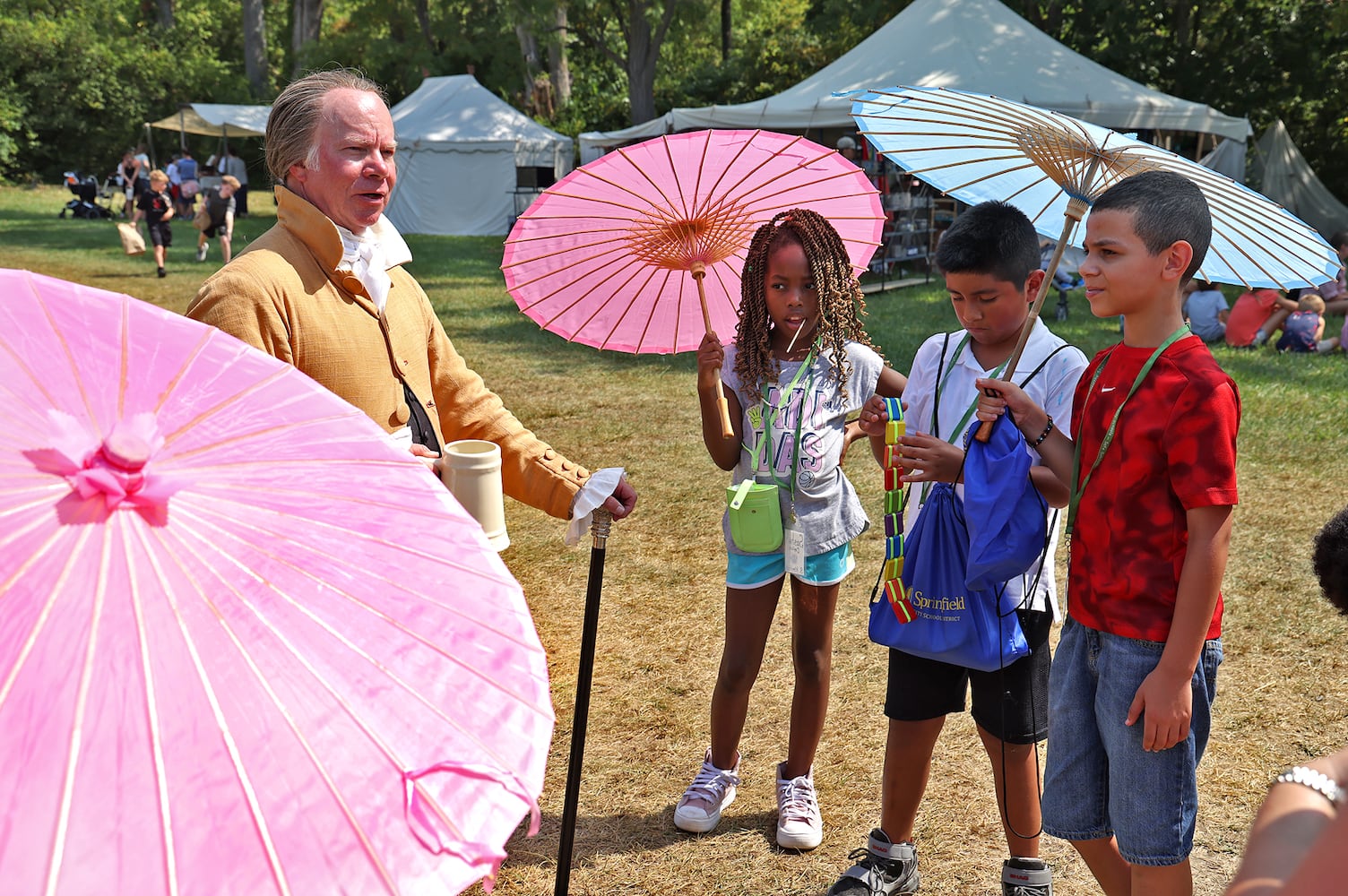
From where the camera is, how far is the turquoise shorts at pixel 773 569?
10.9ft

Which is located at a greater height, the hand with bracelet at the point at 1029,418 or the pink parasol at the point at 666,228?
the pink parasol at the point at 666,228

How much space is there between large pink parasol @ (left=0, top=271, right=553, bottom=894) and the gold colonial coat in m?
1.13

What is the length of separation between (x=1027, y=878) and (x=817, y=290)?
175cm

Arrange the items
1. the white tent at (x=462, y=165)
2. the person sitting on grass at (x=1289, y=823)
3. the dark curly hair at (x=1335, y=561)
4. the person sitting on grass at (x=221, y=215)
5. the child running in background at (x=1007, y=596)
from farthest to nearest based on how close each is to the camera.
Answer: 1. the white tent at (x=462, y=165)
2. the person sitting on grass at (x=221, y=215)
3. the child running in background at (x=1007, y=596)
4. the dark curly hair at (x=1335, y=561)
5. the person sitting on grass at (x=1289, y=823)

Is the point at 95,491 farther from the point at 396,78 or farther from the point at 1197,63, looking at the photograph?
the point at 396,78

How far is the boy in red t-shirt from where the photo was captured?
2.22m

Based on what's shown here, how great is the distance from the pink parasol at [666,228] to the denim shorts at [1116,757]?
5.29 ft

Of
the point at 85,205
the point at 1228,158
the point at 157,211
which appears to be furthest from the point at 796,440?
the point at 85,205

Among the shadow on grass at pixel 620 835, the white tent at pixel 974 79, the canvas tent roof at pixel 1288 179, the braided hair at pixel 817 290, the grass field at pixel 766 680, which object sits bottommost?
the shadow on grass at pixel 620 835

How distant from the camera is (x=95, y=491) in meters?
Answer: 1.08

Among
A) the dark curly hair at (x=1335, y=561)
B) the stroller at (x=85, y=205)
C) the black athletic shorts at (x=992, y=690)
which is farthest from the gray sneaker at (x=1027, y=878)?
the stroller at (x=85, y=205)

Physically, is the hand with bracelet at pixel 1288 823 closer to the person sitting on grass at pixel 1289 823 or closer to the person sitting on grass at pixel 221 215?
the person sitting on grass at pixel 1289 823

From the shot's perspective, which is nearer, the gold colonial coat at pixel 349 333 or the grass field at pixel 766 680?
the gold colonial coat at pixel 349 333

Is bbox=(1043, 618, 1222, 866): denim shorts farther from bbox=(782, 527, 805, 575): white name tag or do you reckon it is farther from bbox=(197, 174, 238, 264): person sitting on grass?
bbox=(197, 174, 238, 264): person sitting on grass
